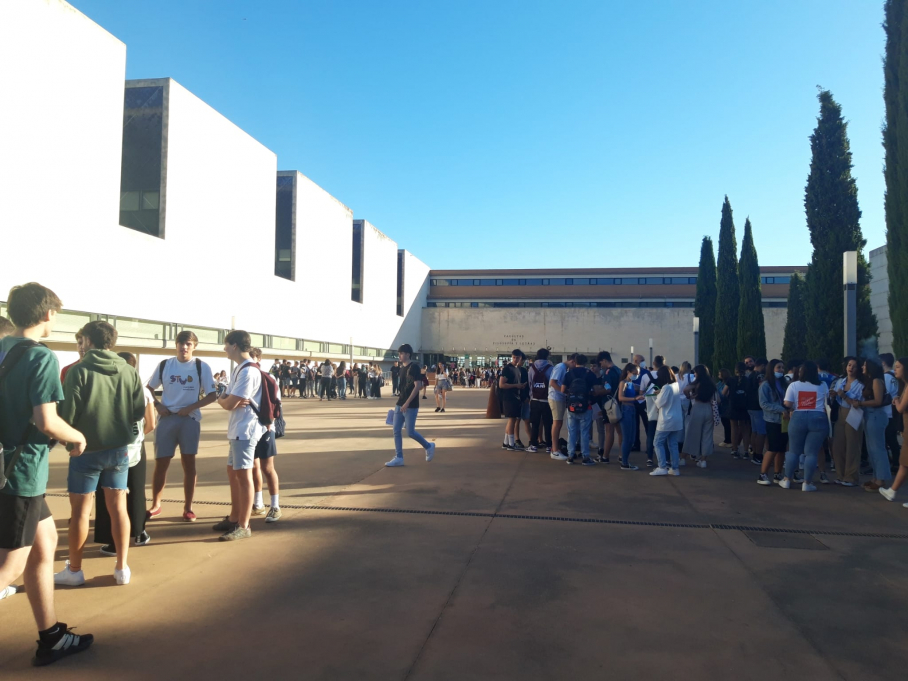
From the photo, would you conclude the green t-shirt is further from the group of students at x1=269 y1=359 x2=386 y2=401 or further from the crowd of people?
the group of students at x1=269 y1=359 x2=386 y2=401

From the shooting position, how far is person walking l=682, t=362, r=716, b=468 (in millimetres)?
8883

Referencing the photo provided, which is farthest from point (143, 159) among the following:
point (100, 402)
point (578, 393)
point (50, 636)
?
point (50, 636)

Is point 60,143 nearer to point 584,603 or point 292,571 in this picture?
point 292,571

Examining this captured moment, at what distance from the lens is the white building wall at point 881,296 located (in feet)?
56.8

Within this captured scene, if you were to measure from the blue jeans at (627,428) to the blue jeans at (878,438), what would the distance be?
2.86m

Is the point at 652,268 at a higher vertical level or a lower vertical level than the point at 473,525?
higher

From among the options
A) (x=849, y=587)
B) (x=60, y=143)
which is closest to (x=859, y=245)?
(x=849, y=587)

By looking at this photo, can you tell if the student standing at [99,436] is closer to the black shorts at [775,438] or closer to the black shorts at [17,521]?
the black shorts at [17,521]

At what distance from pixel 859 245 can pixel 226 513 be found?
52.3ft

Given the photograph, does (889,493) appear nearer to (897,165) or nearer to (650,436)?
(650,436)

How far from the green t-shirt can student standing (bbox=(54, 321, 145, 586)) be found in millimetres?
953

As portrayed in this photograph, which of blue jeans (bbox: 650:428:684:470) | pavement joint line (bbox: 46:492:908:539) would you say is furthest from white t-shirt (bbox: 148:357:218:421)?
blue jeans (bbox: 650:428:684:470)

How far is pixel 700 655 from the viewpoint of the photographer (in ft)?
9.95

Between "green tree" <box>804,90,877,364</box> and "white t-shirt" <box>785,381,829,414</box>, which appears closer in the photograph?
"white t-shirt" <box>785,381,829,414</box>
